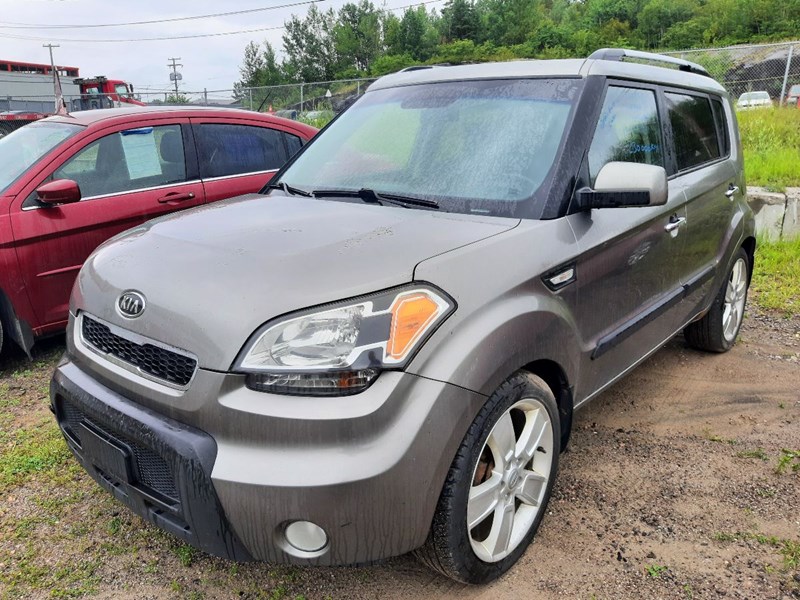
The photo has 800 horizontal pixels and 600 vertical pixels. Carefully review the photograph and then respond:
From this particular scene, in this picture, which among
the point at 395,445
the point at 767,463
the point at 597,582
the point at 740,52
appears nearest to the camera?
the point at 395,445

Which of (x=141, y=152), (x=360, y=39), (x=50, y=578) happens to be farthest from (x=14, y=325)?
(x=360, y=39)

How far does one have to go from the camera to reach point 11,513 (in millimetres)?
2693

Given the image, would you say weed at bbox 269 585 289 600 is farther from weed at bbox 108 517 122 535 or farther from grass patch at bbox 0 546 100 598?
weed at bbox 108 517 122 535

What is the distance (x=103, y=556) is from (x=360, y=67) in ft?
269

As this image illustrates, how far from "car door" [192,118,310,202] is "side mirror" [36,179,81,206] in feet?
3.17

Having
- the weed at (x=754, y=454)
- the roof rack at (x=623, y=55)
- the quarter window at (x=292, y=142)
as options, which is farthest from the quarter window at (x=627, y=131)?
the quarter window at (x=292, y=142)

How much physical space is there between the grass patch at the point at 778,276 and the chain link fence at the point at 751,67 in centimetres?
928

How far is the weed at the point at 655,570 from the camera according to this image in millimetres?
2277

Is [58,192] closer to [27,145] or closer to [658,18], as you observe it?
[27,145]

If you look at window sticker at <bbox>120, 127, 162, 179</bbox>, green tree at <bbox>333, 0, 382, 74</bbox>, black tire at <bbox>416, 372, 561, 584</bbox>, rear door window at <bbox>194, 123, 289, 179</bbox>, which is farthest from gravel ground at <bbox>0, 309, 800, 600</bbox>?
green tree at <bbox>333, 0, 382, 74</bbox>

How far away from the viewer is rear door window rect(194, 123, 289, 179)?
4.87 metres

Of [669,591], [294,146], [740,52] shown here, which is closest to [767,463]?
[669,591]

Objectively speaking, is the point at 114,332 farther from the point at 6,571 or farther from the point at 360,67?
the point at 360,67

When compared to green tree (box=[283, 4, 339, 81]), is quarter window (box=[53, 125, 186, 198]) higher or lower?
lower
